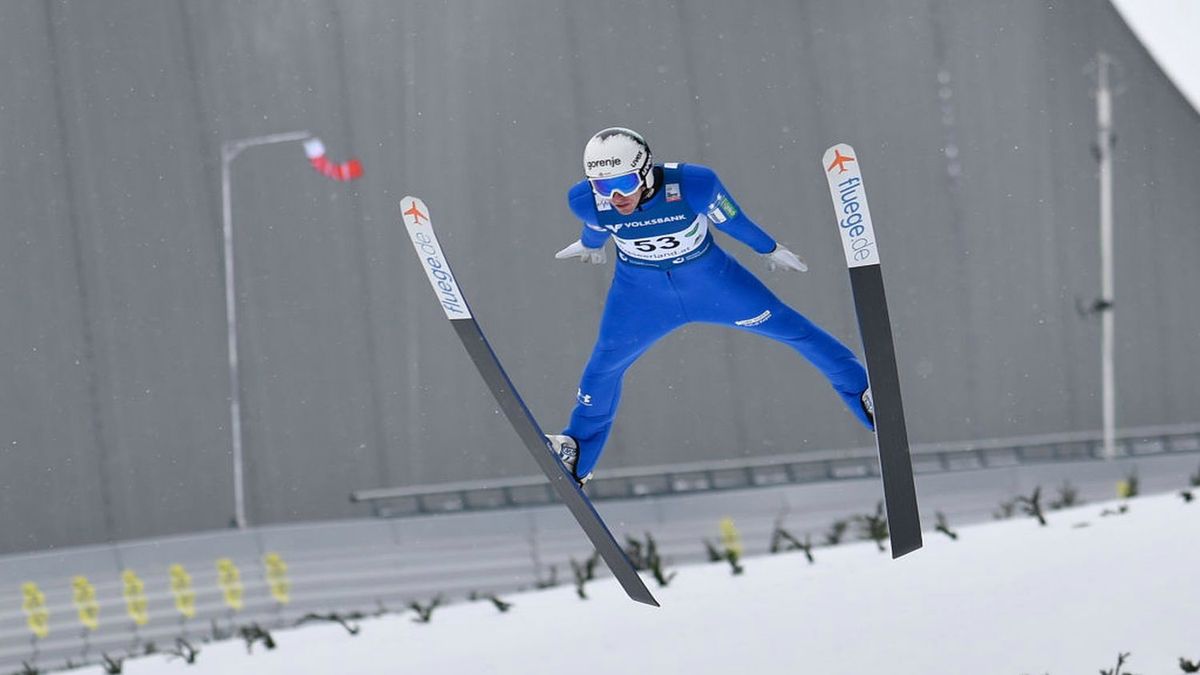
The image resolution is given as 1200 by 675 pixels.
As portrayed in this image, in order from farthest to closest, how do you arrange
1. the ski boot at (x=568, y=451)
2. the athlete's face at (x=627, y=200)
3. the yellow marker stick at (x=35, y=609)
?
the yellow marker stick at (x=35, y=609)
the ski boot at (x=568, y=451)
the athlete's face at (x=627, y=200)

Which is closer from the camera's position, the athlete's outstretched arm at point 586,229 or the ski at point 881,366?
the ski at point 881,366

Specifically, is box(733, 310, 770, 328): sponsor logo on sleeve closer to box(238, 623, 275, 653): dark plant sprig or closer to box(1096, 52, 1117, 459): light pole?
box(238, 623, 275, 653): dark plant sprig

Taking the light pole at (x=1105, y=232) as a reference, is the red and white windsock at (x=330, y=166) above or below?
above

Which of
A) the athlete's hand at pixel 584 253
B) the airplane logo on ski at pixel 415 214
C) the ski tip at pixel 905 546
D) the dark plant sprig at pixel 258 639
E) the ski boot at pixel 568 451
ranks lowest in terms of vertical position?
the dark plant sprig at pixel 258 639

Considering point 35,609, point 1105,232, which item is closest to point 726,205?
point 1105,232

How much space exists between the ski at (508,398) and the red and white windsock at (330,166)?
794 centimetres

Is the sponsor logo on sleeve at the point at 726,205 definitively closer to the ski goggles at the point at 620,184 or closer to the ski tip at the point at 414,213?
the ski goggles at the point at 620,184

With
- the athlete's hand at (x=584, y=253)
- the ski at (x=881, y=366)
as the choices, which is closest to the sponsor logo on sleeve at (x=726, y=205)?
the ski at (x=881, y=366)

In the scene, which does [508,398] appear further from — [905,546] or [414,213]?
[905,546]

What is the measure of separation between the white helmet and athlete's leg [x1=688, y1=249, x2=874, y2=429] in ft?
1.80

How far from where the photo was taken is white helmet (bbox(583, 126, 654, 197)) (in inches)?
177

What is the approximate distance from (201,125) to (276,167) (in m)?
0.97

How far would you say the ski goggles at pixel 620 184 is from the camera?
455 centimetres

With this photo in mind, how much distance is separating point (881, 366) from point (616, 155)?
1.28m
